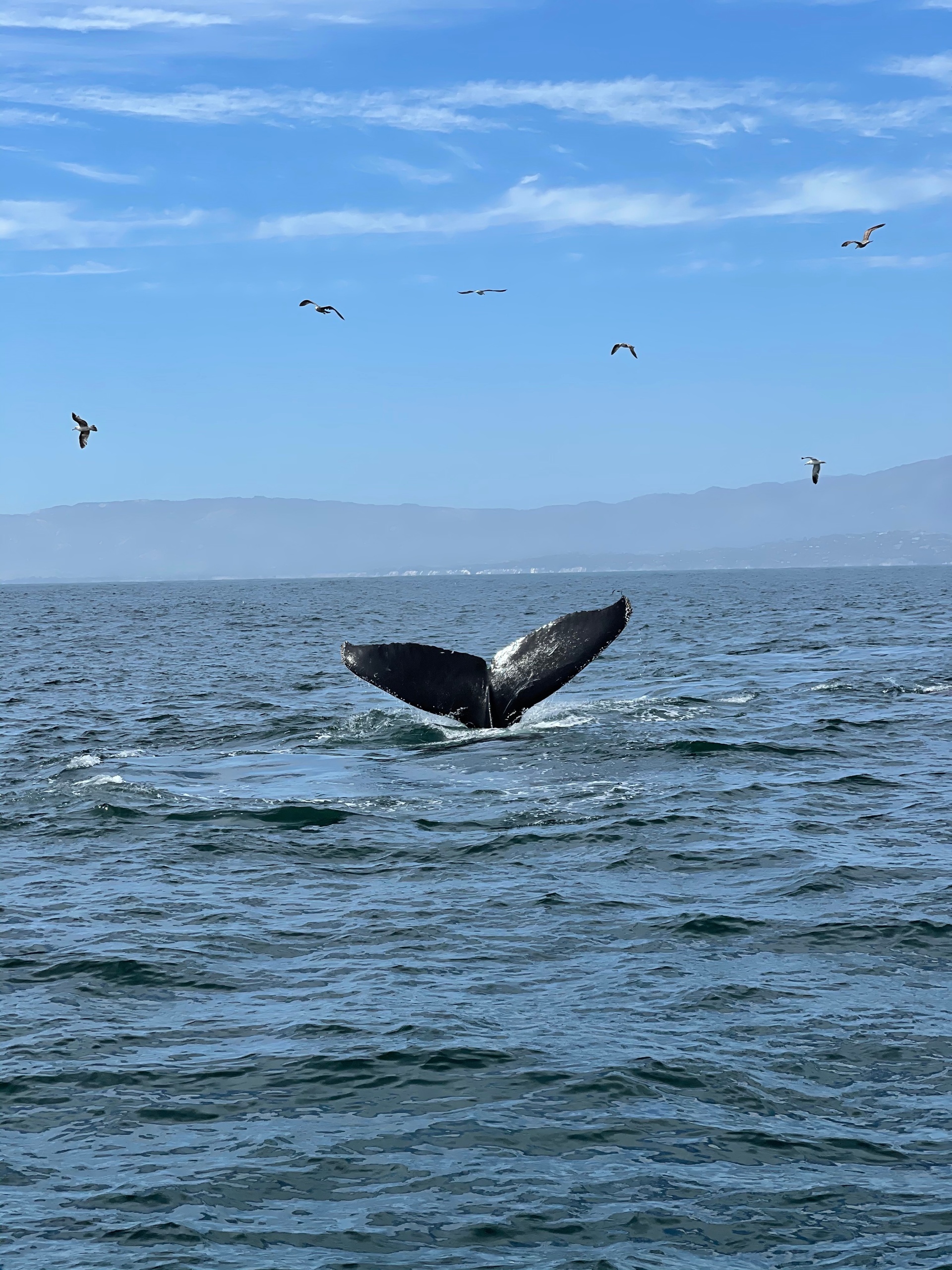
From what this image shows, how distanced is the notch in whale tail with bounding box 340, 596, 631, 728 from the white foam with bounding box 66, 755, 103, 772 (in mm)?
3399

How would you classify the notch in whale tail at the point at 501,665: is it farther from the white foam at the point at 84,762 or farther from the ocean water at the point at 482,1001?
the white foam at the point at 84,762

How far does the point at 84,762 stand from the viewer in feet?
57.0

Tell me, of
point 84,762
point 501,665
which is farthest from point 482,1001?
point 84,762

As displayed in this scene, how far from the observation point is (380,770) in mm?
16312

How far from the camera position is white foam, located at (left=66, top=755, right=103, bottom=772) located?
1700cm

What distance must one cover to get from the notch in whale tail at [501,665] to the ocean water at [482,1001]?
0.74m

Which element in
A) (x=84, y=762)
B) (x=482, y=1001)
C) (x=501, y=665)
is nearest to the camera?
(x=482, y=1001)

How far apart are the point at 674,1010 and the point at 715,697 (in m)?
15.2

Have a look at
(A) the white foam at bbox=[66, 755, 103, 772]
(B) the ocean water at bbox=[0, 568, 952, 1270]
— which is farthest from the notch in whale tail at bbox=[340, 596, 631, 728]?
(A) the white foam at bbox=[66, 755, 103, 772]

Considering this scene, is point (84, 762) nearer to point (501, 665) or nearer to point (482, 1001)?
point (501, 665)

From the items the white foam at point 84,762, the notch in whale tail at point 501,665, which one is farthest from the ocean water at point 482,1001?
the notch in whale tail at point 501,665

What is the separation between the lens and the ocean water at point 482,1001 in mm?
5875

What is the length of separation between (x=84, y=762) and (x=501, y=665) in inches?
208

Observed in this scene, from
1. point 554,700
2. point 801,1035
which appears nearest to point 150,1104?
point 801,1035
